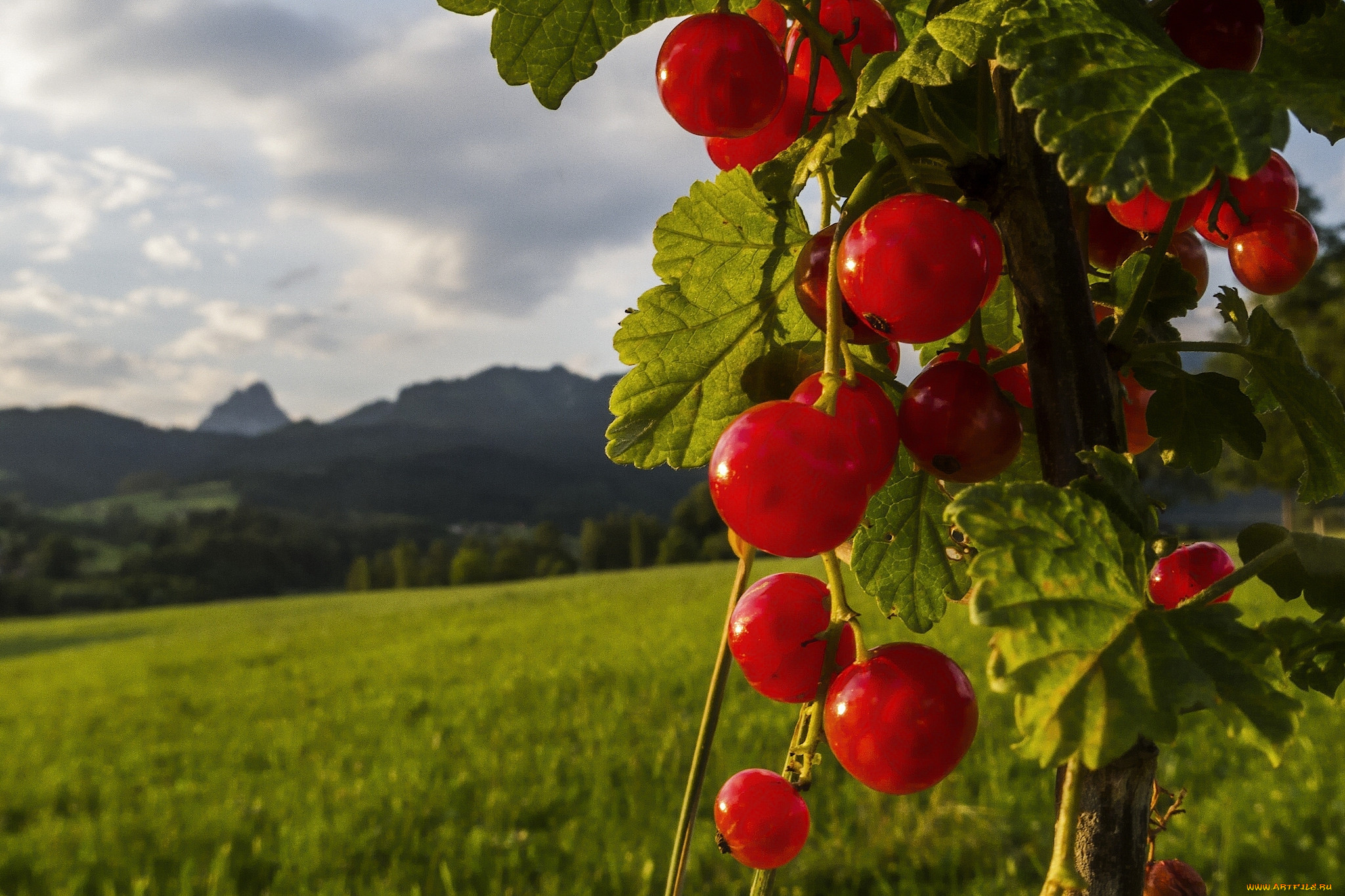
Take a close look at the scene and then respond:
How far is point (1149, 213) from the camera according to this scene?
2.71ft

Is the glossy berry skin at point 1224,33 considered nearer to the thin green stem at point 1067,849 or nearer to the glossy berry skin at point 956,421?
the glossy berry skin at point 956,421

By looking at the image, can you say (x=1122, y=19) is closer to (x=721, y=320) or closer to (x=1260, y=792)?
(x=721, y=320)

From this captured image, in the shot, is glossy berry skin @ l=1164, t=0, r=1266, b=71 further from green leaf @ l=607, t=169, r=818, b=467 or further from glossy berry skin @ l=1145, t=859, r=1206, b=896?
glossy berry skin @ l=1145, t=859, r=1206, b=896

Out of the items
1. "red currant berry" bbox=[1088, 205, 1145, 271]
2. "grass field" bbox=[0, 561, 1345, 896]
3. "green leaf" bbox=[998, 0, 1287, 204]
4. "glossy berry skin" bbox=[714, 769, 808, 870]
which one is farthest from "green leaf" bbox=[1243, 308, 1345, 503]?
"grass field" bbox=[0, 561, 1345, 896]

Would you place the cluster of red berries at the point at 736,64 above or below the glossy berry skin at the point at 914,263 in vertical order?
above

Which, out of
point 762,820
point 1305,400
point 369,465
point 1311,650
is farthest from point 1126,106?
point 369,465

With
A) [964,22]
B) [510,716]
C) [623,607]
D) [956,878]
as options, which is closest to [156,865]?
[510,716]

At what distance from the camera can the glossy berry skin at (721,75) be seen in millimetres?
Result: 697

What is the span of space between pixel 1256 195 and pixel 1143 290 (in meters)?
0.32

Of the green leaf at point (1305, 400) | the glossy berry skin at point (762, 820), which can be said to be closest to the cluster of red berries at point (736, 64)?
the green leaf at point (1305, 400)

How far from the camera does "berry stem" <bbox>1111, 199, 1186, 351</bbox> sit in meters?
0.68

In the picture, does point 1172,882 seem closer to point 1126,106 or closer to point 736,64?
point 1126,106

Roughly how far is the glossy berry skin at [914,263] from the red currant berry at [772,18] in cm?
34

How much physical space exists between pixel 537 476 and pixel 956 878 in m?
133
